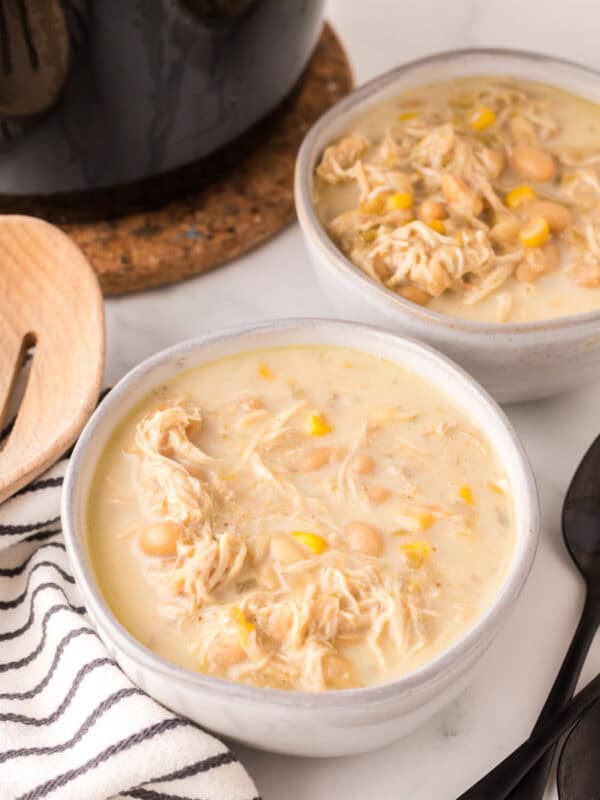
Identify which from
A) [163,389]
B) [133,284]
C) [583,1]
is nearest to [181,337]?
[133,284]

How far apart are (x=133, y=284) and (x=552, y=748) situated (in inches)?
48.3

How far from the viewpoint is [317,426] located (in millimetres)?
1795

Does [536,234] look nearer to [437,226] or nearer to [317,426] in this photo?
[437,226]

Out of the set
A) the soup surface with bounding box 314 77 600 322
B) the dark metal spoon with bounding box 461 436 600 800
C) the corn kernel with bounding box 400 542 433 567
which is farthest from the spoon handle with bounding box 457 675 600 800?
the soup surface with bounding box 314 77 600 322

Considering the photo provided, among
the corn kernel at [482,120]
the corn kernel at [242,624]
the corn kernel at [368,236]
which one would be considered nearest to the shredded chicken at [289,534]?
the corn kernel at [242,624]

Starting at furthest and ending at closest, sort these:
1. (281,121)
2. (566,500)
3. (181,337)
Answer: (281,121), (181,337), (566,500)

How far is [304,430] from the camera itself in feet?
5.93

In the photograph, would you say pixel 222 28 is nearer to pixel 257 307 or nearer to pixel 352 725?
pixel 257 307

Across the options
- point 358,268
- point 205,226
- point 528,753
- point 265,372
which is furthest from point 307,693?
point 205,226

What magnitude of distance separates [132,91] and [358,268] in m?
0.50

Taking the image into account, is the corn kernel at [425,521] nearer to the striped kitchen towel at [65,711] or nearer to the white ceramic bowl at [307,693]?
the white ceramic bowl at [307,693]

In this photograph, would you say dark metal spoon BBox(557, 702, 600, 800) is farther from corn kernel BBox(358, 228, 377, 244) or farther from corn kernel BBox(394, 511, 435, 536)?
corn kernel BBox(358, 228, 377, 244)

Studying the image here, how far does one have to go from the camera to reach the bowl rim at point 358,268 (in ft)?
6.22

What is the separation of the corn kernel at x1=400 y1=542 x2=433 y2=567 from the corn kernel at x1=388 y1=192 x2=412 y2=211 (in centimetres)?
71
